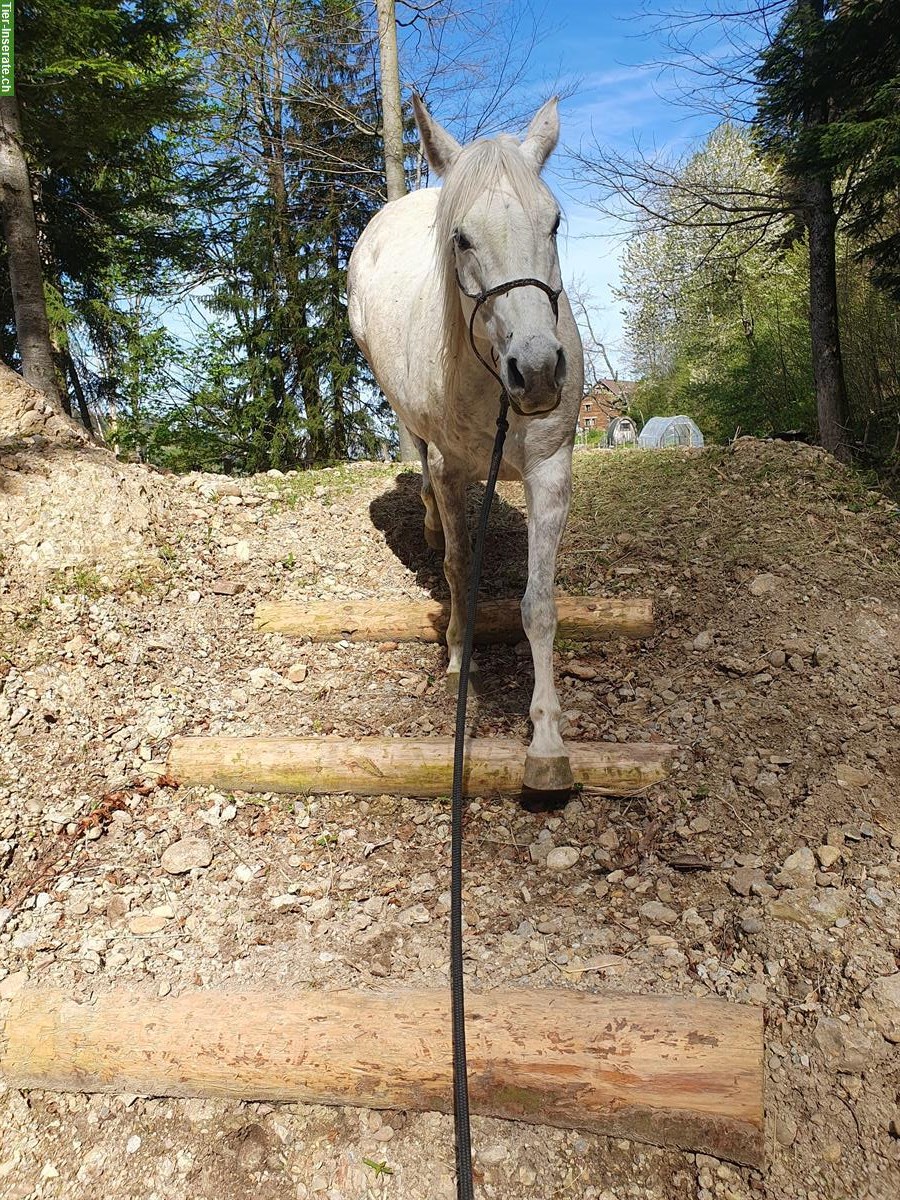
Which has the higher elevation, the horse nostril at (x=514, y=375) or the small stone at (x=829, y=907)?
the horse nostril at (x=514, y=375)

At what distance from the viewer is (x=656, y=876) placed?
2449 millimetres

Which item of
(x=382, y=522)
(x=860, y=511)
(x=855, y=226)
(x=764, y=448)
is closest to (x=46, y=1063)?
→ (x=382, y=522)

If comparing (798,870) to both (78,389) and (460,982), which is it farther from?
(78,389)

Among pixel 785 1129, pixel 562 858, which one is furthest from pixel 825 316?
pixel 785 1129

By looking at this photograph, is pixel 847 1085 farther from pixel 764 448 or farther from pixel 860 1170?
pixel 764 448

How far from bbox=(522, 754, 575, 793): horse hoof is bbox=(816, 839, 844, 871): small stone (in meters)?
0.84

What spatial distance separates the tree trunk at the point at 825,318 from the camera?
7.70 meters

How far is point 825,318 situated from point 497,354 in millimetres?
7167

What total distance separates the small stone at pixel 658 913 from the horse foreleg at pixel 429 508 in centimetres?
268

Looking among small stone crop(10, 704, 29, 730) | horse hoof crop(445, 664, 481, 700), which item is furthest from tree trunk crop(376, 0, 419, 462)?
small stone crop(10, 704, 29, 730)

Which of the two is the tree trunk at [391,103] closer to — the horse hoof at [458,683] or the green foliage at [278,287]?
the green foliage at [278,287]

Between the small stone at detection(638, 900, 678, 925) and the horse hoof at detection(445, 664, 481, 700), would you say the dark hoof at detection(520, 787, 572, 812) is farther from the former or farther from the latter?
the horse hoof at detection(445, 664, 481, 700)

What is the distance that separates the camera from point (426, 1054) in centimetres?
185

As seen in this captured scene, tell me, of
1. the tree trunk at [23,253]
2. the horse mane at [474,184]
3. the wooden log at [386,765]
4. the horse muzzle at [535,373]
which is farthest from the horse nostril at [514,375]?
the tree trunk at [23,253]
